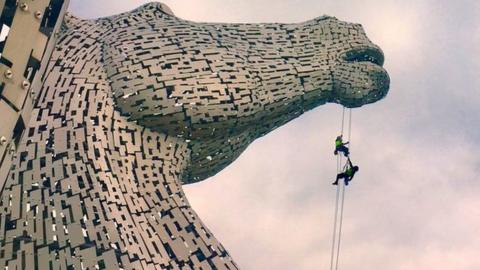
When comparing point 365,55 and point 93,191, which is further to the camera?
point 365,55

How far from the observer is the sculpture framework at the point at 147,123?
8562 mm

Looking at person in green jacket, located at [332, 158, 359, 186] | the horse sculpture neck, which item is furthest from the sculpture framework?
person in green jacket, located at [332, 158, 359, 186]

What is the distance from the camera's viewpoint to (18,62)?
488 cm

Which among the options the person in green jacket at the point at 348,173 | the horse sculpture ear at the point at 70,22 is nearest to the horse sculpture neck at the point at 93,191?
the horse sculpture ear at the point at 70,22

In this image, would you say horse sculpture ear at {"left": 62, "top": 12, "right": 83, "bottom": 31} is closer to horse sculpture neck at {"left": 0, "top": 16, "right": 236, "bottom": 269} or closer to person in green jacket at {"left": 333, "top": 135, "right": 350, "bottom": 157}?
horse sculpture neck at {"left": 0, "top": 16, "right": 236, "bottom": 269}

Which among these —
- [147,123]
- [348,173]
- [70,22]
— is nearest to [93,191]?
[147,123]

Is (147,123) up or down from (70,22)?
down

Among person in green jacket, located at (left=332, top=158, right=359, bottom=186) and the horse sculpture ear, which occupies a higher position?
the horse sculpture ear

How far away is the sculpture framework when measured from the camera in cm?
856

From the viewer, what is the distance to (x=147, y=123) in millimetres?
9531

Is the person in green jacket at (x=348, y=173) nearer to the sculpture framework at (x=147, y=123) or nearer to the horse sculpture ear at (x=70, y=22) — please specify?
the sculpture framework at (x=147, y=123)

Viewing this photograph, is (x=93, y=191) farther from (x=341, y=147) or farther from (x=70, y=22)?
(x=341, y=147)

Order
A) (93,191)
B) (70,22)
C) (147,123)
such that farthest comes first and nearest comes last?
1. (70,22)
2. (147,123)
3. (93,191)

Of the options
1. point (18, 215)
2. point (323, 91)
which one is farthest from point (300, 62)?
point (18, 215)
